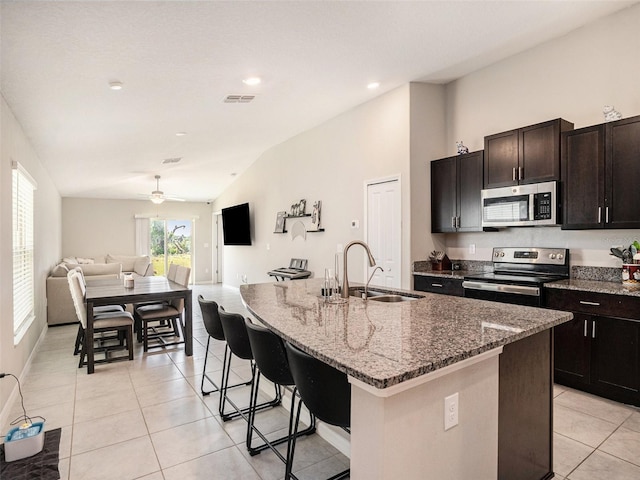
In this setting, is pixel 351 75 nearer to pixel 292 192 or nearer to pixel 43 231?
pixel 292 192

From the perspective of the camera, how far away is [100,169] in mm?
6711

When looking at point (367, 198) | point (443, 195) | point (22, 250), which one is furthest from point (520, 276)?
point (22, 250)

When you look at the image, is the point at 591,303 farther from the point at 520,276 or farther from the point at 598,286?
the point at 520,276

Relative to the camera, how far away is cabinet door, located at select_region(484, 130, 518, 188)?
3695 millimetres

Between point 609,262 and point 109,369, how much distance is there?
4.94 m

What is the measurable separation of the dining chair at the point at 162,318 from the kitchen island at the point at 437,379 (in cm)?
271

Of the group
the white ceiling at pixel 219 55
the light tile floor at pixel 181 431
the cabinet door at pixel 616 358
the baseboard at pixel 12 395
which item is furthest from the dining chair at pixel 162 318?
the cabinet door at pixel 616 358

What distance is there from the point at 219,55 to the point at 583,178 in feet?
10.8

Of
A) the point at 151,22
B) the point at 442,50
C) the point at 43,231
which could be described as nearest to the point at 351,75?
the point at 442,50

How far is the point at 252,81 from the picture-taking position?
373cm

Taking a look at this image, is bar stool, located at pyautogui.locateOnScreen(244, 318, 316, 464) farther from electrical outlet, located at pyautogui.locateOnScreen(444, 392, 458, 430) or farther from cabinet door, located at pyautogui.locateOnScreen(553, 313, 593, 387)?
cabinet door, located at pyautogui.locateOnScreen(553, 313, 593, 387)

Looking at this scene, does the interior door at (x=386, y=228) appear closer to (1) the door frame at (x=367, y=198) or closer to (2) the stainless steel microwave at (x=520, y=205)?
(1) the door frame at (x=367, y=198)

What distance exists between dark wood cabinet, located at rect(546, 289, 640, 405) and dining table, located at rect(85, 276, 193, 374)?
12.2 ft

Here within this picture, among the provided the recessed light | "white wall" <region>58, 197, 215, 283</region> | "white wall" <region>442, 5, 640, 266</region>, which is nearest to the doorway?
"white wall" <region>58, 197, 215, 283</region>
